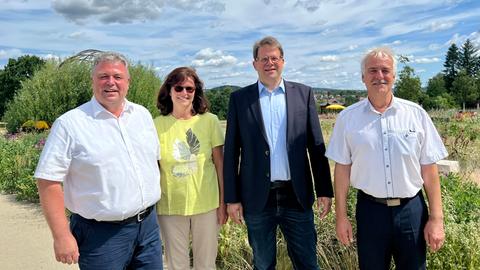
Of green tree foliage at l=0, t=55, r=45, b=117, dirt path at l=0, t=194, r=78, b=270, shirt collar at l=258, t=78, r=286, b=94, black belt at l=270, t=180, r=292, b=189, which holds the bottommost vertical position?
dirt path at l=0, t=194, r=78, b=270

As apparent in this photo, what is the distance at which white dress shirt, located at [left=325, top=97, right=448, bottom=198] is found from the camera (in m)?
2.74

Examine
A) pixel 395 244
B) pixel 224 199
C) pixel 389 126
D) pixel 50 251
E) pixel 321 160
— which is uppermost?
pixel 389 126

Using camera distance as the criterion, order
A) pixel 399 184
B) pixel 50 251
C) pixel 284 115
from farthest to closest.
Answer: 1. pixel 50 251
2. pixel 284 115
3. pixel 399 184

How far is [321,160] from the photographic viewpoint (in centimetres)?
323

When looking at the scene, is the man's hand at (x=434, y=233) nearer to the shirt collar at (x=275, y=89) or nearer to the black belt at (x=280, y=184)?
the black belt at (x=280, y=184)

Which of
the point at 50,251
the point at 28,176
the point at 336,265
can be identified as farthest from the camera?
the point at 28,176

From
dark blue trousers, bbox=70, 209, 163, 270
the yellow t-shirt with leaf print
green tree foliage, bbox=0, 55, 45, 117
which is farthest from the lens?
green tree foliage, bbox=0, 55, 45, 117

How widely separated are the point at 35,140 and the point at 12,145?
67 cm

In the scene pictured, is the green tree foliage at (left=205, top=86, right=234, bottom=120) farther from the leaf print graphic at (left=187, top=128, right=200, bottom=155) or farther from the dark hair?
the leaf print graphic at (left=187, top=128, right=200, bottom=155)

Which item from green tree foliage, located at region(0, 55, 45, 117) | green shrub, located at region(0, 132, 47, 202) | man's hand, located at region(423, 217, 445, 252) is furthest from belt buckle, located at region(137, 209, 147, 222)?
green tree foliage, located at region(0, 55, 45, 117)

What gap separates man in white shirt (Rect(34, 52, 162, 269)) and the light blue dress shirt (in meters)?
0.87

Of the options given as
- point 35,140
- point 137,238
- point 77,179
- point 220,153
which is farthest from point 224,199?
point 35,140

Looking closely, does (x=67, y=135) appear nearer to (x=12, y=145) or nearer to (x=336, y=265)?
(x=336, y=265)

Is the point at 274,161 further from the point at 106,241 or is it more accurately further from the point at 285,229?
the point at 106,241
